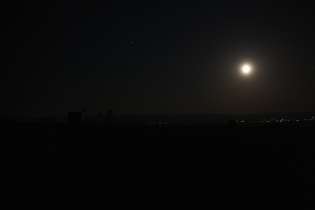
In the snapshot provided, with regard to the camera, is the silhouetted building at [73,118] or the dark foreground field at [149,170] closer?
the silhouetted building at [73,118]

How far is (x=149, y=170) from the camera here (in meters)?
6.84

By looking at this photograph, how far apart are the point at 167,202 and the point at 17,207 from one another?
Result: 3.09 metres

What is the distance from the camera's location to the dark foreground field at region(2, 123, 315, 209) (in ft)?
18.2

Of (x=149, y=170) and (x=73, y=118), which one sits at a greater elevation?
(x=73, y=118)

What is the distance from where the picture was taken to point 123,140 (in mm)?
8281

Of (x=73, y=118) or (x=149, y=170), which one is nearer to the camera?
(x=73, y=118)

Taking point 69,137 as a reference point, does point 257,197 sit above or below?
below

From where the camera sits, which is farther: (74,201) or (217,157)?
(217,157)

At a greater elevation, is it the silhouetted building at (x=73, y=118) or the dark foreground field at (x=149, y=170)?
the silhouetted building at (x=73, y=118)

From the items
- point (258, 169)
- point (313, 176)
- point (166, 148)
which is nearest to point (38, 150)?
point (166, 148)

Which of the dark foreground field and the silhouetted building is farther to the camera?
the dark foreground field

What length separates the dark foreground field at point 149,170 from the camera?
5.55m

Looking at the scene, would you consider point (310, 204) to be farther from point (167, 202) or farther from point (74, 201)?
point (74, 201)

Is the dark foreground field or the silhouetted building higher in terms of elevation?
the silhouetted building
